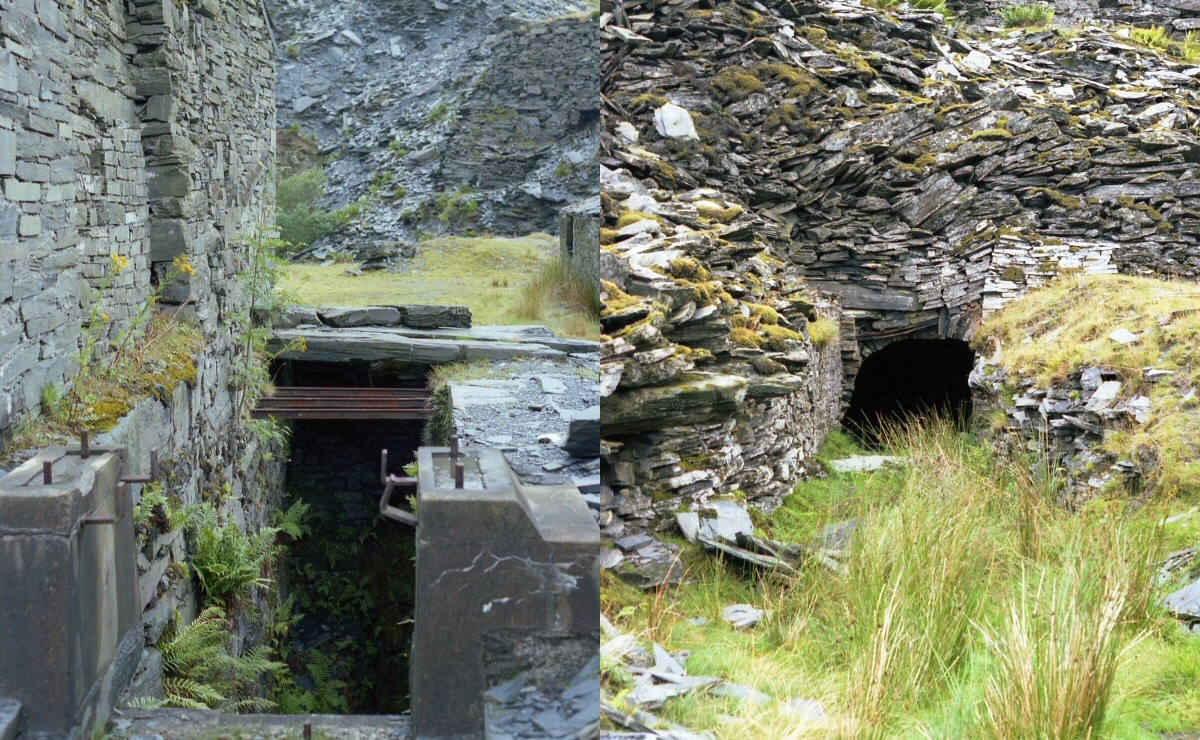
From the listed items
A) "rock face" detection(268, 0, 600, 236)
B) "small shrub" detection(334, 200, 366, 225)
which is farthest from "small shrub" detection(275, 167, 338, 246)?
"rock face" detection(268, 0, 600, 236)

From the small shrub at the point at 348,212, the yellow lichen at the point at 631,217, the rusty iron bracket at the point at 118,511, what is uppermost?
the small shrub at the point at 348,212

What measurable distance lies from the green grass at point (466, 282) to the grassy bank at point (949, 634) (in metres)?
4.35

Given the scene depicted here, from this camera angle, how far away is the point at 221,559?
4.82m

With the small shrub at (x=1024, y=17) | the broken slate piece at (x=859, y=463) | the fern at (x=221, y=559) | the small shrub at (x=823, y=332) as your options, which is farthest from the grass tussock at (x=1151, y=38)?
the fern at (x=221, y=559)

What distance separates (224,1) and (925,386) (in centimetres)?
827

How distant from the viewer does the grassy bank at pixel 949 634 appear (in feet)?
5.94

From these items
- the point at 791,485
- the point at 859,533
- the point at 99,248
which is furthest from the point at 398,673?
the point at 859,533

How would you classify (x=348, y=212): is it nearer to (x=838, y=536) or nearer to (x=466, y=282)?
(x=466, y=282)

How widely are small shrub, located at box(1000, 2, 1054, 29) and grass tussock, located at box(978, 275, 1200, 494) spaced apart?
4805 mm

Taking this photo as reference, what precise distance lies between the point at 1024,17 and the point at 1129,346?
7.60m

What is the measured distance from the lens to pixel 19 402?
3.22 metres

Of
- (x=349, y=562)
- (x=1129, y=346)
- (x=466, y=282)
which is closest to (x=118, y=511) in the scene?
(x=349, y=562)

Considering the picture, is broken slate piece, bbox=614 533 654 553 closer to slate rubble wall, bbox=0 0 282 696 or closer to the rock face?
slate rubble wall, bbox=0 0 282 696

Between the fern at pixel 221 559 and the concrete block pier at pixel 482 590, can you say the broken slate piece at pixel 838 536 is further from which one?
the fern at pixel 221 559
